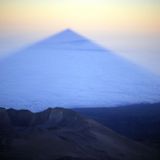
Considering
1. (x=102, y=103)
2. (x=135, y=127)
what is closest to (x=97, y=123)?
(x=102, y=103)

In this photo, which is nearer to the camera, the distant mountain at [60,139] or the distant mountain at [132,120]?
the distant mountain at [60,139]

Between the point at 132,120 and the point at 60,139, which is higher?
the point at 132,120

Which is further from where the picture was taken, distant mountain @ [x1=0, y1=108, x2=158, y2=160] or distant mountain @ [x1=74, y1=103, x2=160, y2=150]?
distant mountain @ [x1=74, y1=103, x2=160, y2=150]

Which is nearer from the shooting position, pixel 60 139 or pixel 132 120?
pixel 60 139

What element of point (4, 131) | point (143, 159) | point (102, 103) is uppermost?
point (102, 103)

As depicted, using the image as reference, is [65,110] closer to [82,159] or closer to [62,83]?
[62,83]
